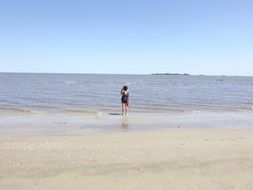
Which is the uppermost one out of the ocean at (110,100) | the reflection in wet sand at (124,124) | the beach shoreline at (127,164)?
the beach shoreline at (127,164)

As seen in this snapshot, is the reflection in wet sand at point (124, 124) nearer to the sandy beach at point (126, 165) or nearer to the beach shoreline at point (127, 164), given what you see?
the beach shoreline at point (127, 164)

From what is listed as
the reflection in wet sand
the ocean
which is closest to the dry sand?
the reflection in wet sand

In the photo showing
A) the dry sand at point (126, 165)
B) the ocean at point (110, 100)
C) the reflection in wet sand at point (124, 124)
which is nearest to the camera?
the dry sand at point (126, 165)

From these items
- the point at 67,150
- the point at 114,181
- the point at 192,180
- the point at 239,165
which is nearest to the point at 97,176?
the point at 114,181

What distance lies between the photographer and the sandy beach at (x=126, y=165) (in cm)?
734

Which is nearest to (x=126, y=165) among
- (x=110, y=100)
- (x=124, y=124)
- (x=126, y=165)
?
(x=126, y=165)

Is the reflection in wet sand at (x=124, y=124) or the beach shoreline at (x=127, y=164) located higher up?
the beach shoreline at (x=127, y=164)

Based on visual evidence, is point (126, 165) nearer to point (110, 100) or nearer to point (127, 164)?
point (127, 164)

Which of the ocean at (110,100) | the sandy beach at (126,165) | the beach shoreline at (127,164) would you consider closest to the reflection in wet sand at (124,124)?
the beach shoreline at (127,164)

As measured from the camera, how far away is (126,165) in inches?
332

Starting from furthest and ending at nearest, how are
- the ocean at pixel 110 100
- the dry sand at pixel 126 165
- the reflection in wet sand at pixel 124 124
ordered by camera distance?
the ocean at pixel 110 100, the reflection in wet sand at pixel 124 124, the dry sand at pixel 126 165

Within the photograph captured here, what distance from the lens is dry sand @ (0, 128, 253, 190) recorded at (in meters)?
7.33

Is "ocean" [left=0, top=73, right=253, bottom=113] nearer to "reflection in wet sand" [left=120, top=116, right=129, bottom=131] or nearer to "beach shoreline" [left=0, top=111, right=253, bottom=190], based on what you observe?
"reflection in wet sand" [left=120, top=116, right=129, bottom=131]

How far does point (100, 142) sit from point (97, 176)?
3.92 meters
